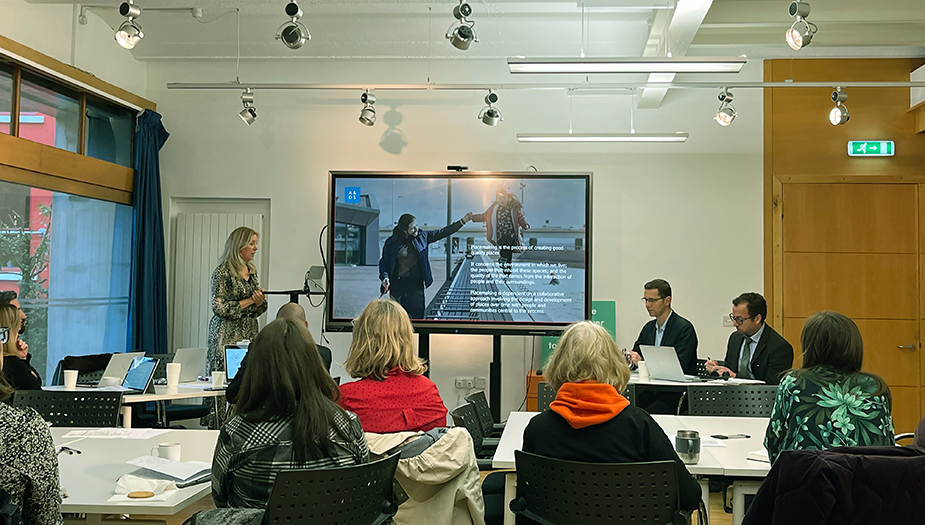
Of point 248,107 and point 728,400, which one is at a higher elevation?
point 248,107

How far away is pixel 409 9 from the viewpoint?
644 cm

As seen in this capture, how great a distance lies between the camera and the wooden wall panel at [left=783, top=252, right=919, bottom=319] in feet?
23.2

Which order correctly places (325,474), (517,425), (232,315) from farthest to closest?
1. (232,315)
2. (517,425)
3. (325,474)

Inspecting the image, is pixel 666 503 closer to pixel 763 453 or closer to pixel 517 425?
pixel 763 453

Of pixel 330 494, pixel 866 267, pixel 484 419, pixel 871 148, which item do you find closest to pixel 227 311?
pixel 484 419

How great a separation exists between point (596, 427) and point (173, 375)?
3.38 m

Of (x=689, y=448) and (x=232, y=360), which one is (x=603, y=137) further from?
(x=689, y=448)

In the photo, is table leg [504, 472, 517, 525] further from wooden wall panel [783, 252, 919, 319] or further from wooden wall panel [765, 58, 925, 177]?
wooden wall panel [765, 58, 925, 177]

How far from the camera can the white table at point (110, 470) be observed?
230cm

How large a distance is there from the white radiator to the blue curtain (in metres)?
0.27

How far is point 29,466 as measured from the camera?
75.5 inches

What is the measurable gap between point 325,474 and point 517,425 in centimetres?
170

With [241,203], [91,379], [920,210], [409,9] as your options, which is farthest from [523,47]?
[91,379]

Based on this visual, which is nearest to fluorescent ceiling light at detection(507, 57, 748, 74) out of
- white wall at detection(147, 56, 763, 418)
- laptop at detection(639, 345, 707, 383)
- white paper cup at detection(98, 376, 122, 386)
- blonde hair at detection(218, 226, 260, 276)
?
laptop at detection(639, 345, 707, 383)
